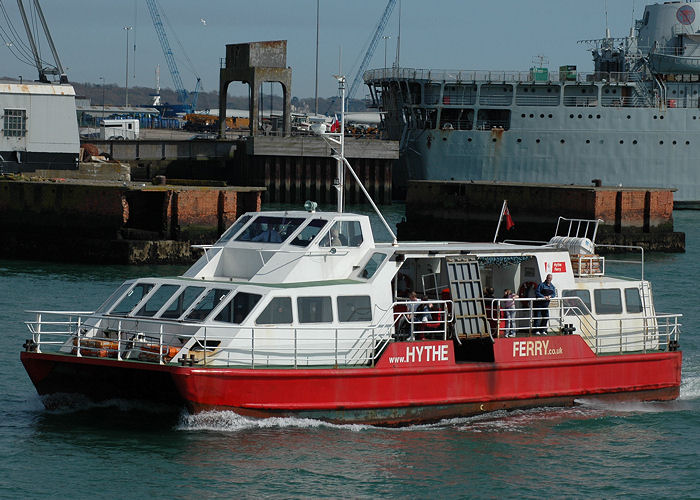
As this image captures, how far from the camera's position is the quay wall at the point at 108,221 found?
38781 mm

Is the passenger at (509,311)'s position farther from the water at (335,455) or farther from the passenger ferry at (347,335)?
the water at (335,455)

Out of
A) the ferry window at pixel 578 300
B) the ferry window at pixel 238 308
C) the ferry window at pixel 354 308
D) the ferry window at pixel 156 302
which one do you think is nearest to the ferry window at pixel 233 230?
the ferry window at pixel 156 302

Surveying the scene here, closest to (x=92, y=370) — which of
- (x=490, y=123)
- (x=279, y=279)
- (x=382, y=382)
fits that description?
(x=279, y=279)

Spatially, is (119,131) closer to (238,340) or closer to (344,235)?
(344,235)

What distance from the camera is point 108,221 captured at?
39375mm

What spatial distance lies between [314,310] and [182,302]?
2.01m

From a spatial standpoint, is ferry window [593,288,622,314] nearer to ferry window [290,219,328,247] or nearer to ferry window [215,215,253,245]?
ferry window [290,219,328,247]

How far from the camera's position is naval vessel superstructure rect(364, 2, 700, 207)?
229 ft

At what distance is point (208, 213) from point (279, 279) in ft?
75.6

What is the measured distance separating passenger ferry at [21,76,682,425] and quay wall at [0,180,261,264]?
1940 cm

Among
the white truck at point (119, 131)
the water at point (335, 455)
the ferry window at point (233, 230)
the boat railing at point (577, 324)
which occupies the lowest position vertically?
the water at point (335, 455)

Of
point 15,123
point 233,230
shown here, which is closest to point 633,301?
point 233,230

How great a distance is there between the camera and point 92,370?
17.2 m

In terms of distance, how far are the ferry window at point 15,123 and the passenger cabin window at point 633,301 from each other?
3272cm
